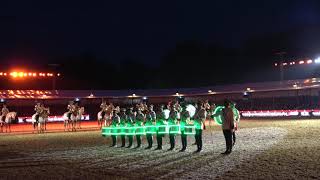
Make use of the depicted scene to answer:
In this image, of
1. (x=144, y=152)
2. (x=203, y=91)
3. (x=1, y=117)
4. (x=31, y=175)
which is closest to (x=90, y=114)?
(x=203, y=91)

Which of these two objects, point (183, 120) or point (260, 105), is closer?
point (183, 120)

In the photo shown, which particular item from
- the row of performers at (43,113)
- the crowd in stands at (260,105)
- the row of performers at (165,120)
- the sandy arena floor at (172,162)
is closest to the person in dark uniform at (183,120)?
the row of performers at (165,120)

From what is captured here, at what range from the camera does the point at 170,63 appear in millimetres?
98062

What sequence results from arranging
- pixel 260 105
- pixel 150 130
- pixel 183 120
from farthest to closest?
pixel 260 105, pixel 150 130, pixel 183 120

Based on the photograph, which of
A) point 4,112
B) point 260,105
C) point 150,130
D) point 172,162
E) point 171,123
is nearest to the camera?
point 172,162

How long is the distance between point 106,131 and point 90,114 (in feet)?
113

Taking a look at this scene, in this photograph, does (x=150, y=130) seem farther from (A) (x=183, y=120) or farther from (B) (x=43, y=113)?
(B) (x=43, y=113)

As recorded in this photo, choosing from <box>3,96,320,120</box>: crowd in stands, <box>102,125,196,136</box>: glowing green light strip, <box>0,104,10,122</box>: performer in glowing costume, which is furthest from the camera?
<box>3,96,320,120</box>: crowd in stands

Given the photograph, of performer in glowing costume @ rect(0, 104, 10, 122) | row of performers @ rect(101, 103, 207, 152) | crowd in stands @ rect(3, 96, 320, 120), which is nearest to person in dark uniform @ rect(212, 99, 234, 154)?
row of performers @ rect(101, 103, 207, 152)

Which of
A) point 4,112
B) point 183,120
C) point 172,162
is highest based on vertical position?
point 4,112

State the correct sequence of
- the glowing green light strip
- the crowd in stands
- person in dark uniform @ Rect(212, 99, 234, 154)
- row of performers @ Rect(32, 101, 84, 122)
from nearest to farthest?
person in dark uniform @ Rect(212, 99, 234, 154)
the glowing green light strip
row of performers @ Rect(32, 101, 84, 122)
the crowd in stands

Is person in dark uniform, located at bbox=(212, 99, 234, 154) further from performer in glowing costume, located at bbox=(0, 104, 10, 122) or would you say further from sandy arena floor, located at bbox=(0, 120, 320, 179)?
performer in glowing costume, located at bbox=(0, 104, 10, 122)

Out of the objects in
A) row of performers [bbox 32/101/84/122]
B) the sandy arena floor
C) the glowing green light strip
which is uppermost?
row of performers [bbox 32/101/84/122]

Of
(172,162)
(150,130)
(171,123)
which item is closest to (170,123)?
(171,123)
